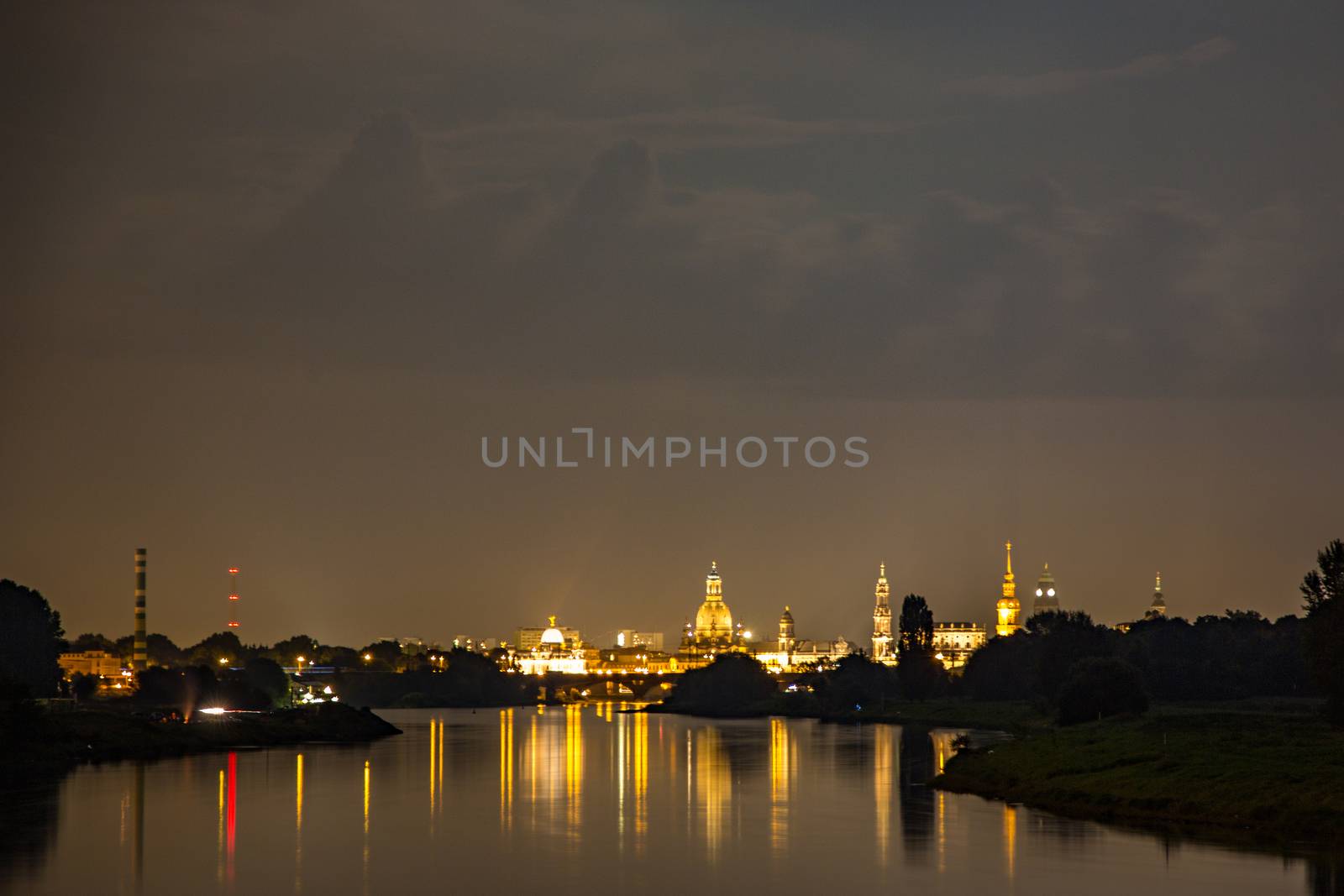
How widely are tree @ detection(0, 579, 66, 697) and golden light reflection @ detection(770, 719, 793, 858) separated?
60.8 m

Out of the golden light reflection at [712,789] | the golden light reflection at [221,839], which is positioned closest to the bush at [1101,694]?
the golden light reflection at [712,789]

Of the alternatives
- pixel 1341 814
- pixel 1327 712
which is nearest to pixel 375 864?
pixel 1341 814

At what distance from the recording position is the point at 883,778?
99.9 metres

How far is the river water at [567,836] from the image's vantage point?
5653 centimetres

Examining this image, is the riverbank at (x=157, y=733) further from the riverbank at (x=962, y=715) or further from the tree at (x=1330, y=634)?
the tree at (x=1330, y=634)

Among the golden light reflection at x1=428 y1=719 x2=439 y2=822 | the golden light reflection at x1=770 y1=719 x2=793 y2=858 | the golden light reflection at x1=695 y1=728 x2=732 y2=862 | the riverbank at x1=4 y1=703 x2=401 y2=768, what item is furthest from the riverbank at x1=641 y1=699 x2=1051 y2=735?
the riverbank at x1=4 y1=703 x2=401 y2=768

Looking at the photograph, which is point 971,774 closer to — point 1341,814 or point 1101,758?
point 1101,758

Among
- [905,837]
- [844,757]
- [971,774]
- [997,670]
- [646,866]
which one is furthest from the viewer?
[997,670]

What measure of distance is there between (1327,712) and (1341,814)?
31078mm

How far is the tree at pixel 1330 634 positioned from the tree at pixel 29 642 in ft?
320

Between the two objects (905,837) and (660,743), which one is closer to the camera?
(905,837)

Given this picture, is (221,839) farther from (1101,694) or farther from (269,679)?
(269,679)

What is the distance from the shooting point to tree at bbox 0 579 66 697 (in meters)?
148

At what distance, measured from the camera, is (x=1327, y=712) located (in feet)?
298
